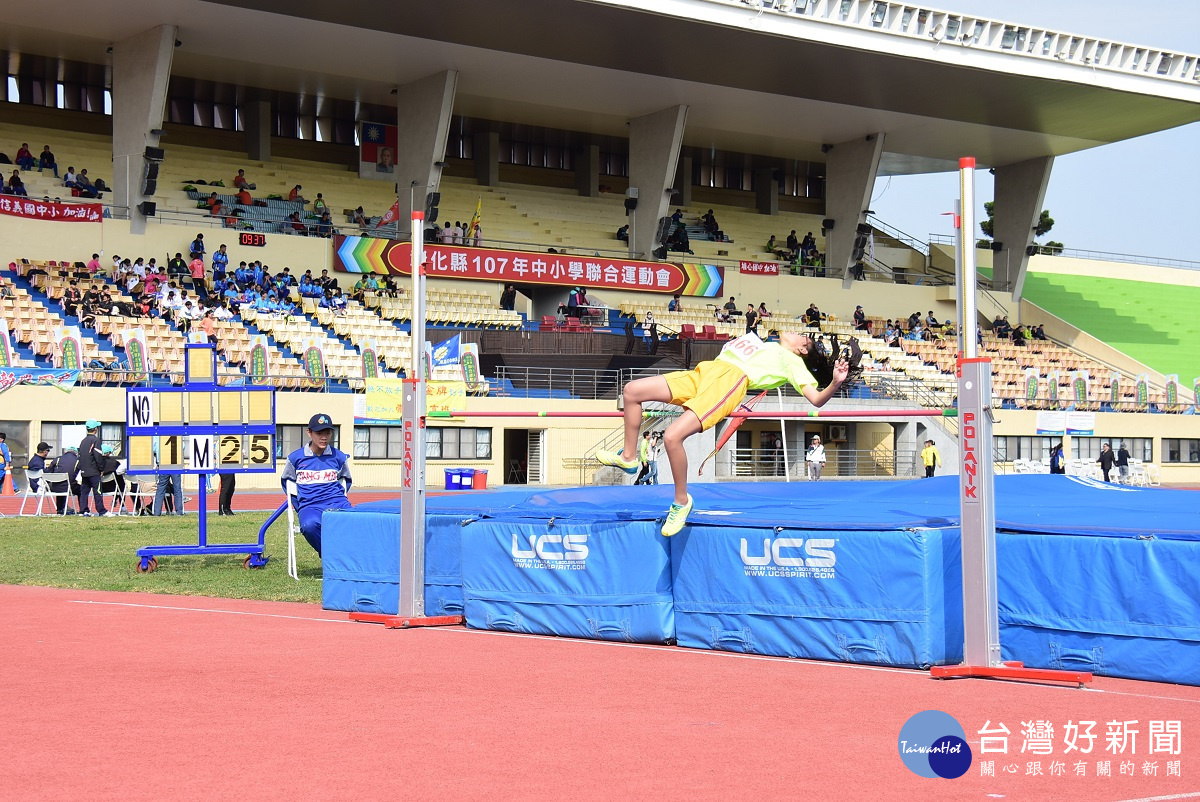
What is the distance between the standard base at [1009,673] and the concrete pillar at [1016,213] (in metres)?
40.1

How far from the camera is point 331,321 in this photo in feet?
102

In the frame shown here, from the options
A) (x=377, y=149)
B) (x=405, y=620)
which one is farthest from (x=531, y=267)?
(x=405, y=620)

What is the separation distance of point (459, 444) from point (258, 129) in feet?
43.5

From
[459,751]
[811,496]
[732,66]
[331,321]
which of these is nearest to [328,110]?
[331,321]

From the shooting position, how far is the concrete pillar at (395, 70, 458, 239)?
34062 millimetres

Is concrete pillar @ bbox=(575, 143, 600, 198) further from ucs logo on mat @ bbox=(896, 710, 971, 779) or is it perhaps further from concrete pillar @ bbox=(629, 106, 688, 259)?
ucs logo on mat @ bbox=(896, 710, 971, 779)

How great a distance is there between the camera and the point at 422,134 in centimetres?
3475

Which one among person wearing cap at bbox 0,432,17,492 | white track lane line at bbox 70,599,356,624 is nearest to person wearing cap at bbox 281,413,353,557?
white track lane line at bbox 70,599,356,624

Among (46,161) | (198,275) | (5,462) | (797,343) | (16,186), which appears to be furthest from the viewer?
(46,161)

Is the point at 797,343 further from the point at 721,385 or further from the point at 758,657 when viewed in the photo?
the point at 758,657

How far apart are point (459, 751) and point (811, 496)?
6.23 meters

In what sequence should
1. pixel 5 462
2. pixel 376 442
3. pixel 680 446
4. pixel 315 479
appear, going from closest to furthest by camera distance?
1. pixel 680 446
2. pixel 315 479
3. pixel 5 462
4. pixel 376 442

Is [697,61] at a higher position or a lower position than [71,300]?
higher

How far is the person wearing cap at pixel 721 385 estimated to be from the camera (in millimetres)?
7457
